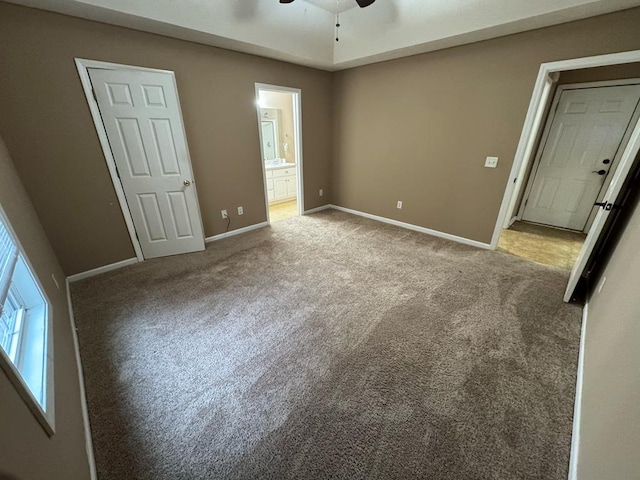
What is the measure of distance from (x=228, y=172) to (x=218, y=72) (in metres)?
1.21

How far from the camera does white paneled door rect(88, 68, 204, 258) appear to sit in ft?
8.46

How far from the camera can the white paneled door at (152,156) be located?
258 cm

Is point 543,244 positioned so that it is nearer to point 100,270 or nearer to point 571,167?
point 571,167

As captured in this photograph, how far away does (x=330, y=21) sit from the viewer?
363 cm

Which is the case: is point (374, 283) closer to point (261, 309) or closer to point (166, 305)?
point (261, 309)

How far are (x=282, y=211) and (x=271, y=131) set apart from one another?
77.5 inches

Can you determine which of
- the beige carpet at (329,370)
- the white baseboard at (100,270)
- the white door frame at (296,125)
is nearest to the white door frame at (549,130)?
the beige carpet at (329,370)

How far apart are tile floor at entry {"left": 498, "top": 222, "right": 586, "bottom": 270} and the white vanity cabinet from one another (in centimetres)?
A: 406

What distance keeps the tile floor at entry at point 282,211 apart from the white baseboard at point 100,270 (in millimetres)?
2154

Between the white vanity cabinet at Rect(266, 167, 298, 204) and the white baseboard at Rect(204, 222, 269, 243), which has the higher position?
the white vanity cabinet at Rect(266, 167, 298, 204)

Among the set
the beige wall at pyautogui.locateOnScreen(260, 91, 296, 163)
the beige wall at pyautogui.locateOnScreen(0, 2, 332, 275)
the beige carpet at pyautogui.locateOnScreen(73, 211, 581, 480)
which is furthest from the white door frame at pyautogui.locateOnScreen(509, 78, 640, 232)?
the beige wall at pyautogui.locateOnScreen(260, 91, 296, 163)

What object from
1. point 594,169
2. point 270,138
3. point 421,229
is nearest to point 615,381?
point 421,229

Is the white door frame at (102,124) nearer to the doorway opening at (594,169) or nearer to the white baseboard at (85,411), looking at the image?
the white baseboard at (85,411)

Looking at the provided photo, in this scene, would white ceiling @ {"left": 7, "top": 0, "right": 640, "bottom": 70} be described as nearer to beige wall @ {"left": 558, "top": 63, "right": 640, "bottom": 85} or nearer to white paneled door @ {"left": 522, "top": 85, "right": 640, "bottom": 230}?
beige wall @ {"left": 558, "top": 63, "right": 640, "bottom": 85}
